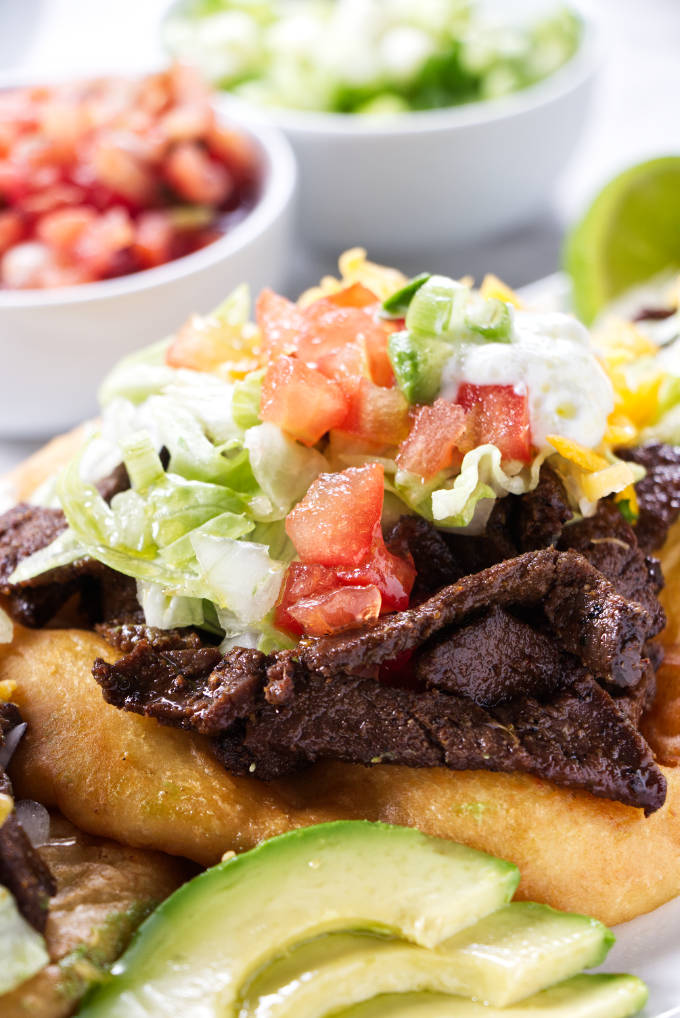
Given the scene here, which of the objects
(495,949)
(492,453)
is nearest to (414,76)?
(492,453)

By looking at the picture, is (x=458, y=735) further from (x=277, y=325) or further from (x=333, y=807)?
(x=277, y=325)

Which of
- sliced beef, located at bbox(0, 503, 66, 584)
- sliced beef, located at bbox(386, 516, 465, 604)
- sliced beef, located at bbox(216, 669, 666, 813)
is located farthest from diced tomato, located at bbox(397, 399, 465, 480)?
sliced beef, located at bbox(0, 503, 66, 584)

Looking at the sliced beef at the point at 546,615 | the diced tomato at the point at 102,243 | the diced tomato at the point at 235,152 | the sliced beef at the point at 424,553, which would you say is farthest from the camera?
the diced tomato at the point at 235,152

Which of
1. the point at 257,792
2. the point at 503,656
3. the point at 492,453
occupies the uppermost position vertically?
the point at 492,453

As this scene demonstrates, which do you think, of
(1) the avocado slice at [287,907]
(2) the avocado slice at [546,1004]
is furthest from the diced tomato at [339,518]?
(2) the avocado slice at [546,1004]

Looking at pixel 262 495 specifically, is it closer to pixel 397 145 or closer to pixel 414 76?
pixel 397 145

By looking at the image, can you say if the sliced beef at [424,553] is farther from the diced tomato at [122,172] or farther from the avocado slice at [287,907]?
the diced tomato at [122,172]

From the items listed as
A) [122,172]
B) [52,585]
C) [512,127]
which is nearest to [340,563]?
[52,585]
